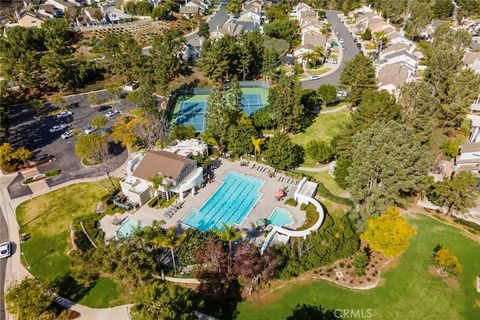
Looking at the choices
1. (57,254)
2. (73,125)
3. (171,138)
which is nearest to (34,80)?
(73,125)

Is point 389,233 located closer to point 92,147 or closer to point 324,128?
point 324,128

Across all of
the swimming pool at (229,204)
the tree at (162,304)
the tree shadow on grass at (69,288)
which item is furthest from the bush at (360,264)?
the tree shadow on grass at (69,288)

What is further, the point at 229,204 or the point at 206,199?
the point at 206,199

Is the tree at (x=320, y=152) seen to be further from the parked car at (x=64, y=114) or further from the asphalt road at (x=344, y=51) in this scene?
the parked car at (x=64, y=114)

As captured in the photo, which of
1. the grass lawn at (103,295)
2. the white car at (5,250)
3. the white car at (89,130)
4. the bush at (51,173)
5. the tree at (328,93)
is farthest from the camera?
the tree at (328,93)

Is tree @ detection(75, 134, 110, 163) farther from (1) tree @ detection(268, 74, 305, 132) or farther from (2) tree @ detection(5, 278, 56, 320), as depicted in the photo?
(1) tree @ detection(268, 74, 305, 132)

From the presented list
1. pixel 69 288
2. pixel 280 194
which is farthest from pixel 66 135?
pixel 280 194
